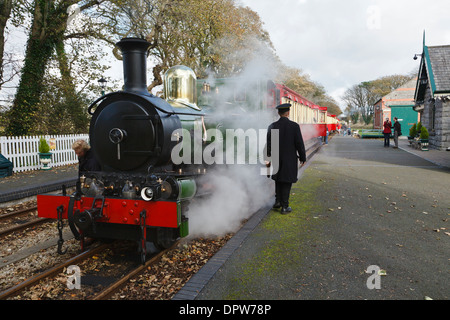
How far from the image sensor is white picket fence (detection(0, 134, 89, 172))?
10766 mm

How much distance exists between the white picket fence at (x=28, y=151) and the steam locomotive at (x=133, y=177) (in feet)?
27.9

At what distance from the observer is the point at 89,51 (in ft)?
48.5

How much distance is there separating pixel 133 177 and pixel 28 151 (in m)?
9.69

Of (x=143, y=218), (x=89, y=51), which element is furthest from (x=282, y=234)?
(x=89, y=51)

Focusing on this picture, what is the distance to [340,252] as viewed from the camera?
149 inches

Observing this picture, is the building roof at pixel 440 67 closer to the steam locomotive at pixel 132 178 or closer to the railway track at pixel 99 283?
the steam locomotive at pixel 132 178

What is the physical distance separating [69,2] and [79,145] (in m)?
12.1

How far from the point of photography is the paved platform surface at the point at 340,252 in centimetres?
293

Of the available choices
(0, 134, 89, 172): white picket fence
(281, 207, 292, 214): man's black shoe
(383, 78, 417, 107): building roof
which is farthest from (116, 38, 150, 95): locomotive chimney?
(383, 78, 417, 107): building roof

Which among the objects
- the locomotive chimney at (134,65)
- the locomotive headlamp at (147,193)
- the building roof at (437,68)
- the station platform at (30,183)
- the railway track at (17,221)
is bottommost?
the railway track at (17,221)

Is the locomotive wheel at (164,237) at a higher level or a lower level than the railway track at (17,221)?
higher

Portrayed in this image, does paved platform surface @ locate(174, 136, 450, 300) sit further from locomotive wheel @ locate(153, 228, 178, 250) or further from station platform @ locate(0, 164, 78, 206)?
station platform @ locate(0, 164, 78, 206)

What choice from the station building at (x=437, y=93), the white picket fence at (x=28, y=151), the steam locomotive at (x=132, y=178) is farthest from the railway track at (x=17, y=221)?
the station building at (x=437, y=93)
